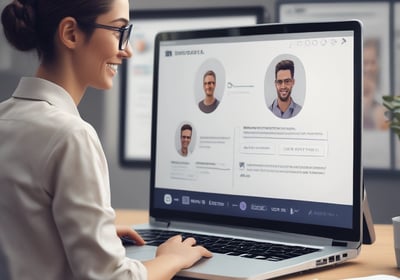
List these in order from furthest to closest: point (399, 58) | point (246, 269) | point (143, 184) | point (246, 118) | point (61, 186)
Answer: point (143, 184)
point (399, 58)
point (246, 118)
point (246, 269)
point (61, 186)

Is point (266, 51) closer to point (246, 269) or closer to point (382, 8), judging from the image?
point (246, 269)

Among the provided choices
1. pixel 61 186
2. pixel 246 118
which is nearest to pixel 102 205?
pixel 61 186

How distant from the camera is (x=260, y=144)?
985 mm

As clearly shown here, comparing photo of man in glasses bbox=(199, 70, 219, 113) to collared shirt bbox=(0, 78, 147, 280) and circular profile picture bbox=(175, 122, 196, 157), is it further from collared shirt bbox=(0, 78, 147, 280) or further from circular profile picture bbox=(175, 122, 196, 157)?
collared shirt bbox=(0, 78, 147, 280)

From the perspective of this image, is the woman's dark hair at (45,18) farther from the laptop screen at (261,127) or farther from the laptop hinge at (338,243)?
the laptop hinge at (338,243)

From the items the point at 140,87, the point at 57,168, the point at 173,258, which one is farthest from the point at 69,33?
the point at 140,87

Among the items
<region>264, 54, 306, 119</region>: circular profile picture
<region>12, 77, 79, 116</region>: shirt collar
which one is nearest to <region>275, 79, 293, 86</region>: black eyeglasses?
<region>264, 54, 306, 119</region>: circular profile picture

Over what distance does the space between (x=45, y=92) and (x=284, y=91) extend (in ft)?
1.26

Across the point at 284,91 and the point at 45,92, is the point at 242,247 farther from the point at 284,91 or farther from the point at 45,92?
the point at 45,92

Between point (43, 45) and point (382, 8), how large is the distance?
3.45ft

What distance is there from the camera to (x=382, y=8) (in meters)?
1.58

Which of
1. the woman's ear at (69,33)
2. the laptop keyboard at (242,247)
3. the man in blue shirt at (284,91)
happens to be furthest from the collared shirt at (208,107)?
the woman's ear at (69,33)

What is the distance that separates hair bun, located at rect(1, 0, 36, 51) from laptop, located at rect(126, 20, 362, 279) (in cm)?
32

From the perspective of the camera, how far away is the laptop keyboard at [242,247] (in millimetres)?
849
